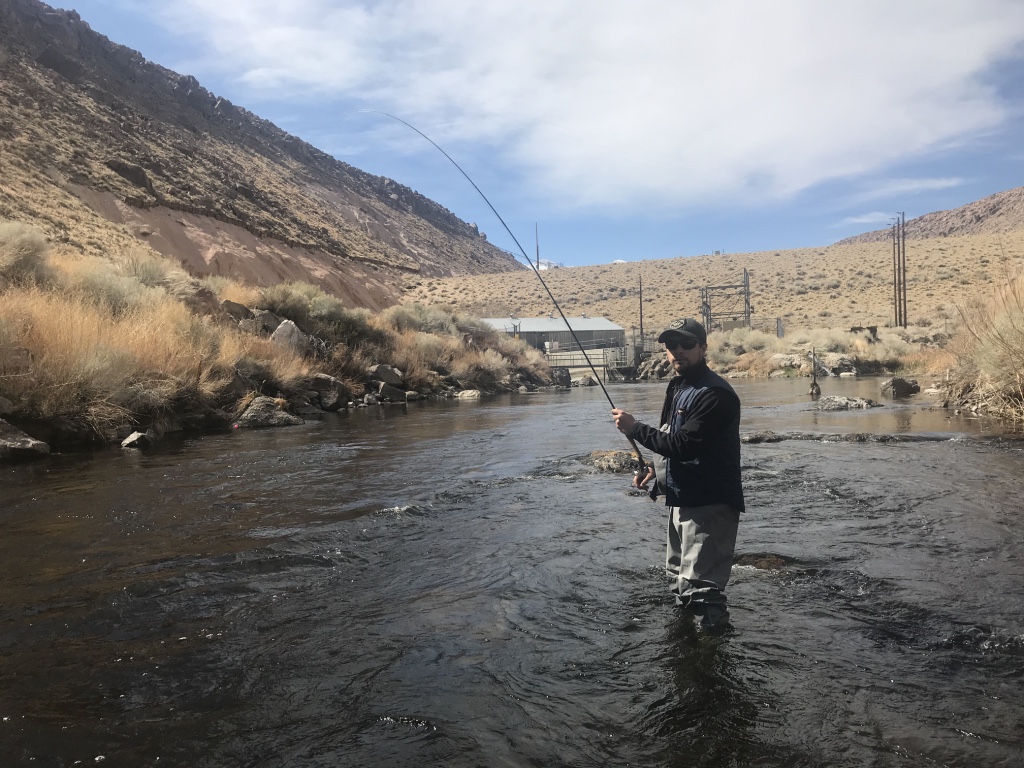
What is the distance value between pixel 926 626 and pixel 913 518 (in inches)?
110

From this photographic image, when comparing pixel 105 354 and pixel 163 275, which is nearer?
pixel 105 354

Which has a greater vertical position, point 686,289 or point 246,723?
point 686,289

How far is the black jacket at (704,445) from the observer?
3.62 m

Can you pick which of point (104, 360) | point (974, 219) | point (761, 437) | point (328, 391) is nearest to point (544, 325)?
point (328, 391)

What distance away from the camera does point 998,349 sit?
39.3ft

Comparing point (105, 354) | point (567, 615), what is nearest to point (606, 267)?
point (105, 354)

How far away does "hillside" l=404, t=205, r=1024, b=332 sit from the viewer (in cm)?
5756

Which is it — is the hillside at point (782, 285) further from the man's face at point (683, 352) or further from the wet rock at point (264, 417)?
the man's face at point (683, 352)

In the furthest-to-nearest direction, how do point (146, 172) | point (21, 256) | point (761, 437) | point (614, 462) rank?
1. point (146, 172)
2. point (21, 256)
3. point (761, 437)
4. point (614, 462)

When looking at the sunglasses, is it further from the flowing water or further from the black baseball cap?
the flowing water

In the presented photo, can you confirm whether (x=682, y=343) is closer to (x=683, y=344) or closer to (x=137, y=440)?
(x=683, y=344)

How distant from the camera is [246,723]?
297 cm

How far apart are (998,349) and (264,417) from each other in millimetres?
14122

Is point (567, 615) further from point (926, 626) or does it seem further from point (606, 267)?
point (606, 267)
